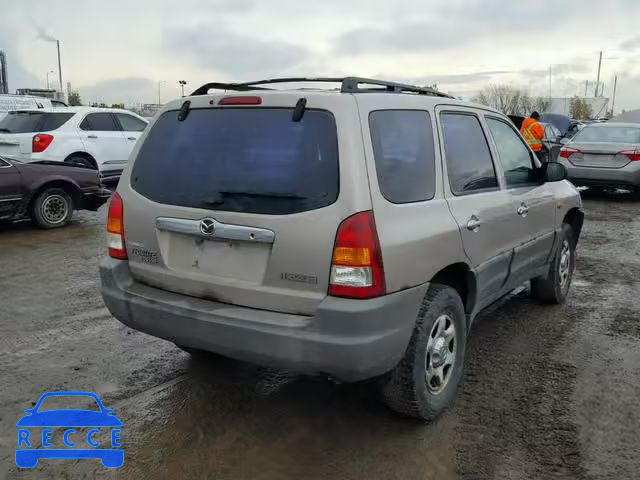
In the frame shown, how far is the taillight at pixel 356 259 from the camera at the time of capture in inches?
→ 109

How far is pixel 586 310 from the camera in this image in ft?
17.8

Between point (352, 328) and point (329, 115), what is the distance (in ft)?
3.40

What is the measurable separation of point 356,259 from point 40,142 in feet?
32.6

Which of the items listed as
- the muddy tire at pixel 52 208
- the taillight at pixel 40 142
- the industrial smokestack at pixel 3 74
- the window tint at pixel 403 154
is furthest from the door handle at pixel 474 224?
the industrial smokestack at pixel 3 74

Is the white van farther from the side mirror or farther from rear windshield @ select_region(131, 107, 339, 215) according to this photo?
the side mirror

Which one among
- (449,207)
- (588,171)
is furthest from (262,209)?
(588,171)

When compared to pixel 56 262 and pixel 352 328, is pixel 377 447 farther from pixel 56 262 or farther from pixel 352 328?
pixel 56 262

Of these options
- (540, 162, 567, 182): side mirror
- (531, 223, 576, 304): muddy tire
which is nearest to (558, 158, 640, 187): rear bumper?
(531, 223, 576, 304): muddy tire

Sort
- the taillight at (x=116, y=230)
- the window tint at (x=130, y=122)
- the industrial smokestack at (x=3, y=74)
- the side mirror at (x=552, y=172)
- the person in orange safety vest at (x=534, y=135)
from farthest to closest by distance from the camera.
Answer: the industrial smokestack at (x=3, y=74) → the window tint at (x=130, y=122) → the person in orange safety vest at (x=534, y=135) → the side mirror at (x=552, y=172) → the taillight at (x=116, y=230)

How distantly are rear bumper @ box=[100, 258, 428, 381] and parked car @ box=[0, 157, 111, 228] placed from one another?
619 cm

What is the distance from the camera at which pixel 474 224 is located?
357 centimetres

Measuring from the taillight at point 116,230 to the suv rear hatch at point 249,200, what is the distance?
60 mm

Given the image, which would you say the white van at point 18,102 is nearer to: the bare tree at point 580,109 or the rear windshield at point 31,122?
the rear windshield at point 31,122

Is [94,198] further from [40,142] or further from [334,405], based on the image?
[334,405]
